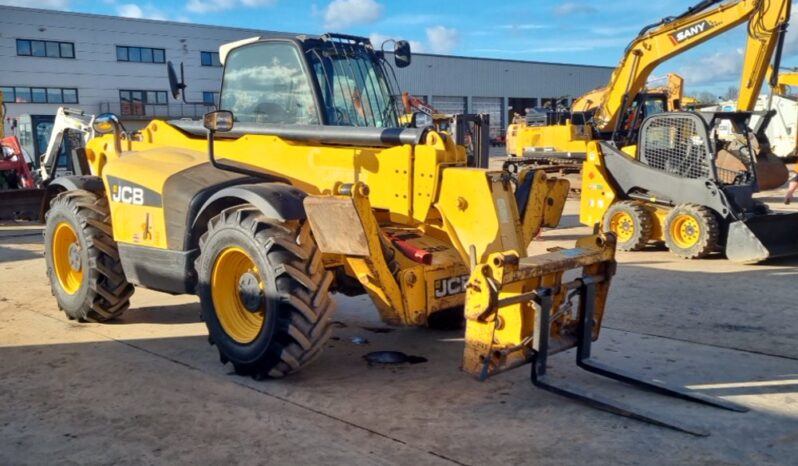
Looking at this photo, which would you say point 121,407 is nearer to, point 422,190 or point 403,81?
point 422,190

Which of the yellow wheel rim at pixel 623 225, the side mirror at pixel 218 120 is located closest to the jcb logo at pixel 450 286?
the side mirror at pixel 218 120

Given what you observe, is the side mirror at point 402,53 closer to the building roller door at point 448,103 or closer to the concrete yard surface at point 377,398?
the concrete yard surface at point 377,398

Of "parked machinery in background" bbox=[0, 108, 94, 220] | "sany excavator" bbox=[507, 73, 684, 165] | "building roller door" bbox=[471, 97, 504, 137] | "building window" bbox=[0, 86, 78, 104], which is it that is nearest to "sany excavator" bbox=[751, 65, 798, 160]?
Result: "sany excavator" bbox=[507, 73, 684, 165]

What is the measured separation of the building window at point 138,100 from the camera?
4025cm

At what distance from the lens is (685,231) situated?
33.6 feet

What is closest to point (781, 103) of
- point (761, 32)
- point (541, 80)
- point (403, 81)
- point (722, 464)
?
point (761, 32)

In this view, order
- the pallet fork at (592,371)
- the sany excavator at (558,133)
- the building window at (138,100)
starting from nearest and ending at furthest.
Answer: the pallet fork at (592,371)
the sany excavator at (558,133)
the building window at (138,100)

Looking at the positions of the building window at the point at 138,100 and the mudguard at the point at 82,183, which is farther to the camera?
the building window at the point at 138,100

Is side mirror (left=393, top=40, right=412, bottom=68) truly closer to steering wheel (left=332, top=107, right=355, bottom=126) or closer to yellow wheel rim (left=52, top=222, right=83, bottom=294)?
steering wheel (left=332, top=107, right=355, bottom=126)

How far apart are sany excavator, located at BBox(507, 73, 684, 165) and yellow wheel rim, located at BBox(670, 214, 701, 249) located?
552 centimetres

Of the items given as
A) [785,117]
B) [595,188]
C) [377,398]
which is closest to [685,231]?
[595,188]

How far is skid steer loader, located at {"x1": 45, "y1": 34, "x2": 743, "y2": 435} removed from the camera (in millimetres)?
4719

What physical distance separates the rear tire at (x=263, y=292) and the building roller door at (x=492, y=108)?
50307 millimetres

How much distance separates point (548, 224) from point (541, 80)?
5628 cm
